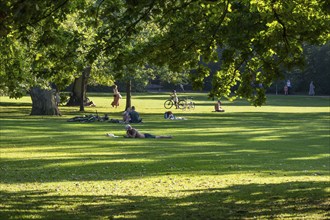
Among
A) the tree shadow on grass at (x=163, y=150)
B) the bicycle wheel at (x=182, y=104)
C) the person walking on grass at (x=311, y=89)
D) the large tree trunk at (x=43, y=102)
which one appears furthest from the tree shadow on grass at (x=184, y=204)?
the person walking on grass at (x=311, y=89)

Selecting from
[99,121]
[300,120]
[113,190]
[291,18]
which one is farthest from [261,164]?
[300,120]

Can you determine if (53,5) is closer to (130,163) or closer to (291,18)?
(291,18)

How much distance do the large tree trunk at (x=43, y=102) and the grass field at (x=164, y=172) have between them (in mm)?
8149

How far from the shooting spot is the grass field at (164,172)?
1342cm

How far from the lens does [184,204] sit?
14289 mm

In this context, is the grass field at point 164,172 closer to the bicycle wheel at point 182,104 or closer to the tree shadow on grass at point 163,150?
the tree shadow on grass at point 163,150

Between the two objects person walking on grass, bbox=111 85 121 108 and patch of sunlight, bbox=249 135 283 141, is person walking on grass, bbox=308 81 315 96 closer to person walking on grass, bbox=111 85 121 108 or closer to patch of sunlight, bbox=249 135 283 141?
person walking on grass, bbox=111 85 121 108

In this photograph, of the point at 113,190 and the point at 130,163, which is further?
the point at 130,163

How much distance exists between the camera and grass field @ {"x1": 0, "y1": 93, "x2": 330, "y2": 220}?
1342cm

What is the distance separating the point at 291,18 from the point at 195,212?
12.5 feet

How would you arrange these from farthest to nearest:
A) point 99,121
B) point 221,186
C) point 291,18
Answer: point 99,121
point 221,186
point 291,18

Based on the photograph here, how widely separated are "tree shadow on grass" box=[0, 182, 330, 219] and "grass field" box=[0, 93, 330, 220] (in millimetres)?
17

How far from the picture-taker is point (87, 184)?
1780 cm

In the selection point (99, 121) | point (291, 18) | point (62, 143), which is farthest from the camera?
point (99, 121)
